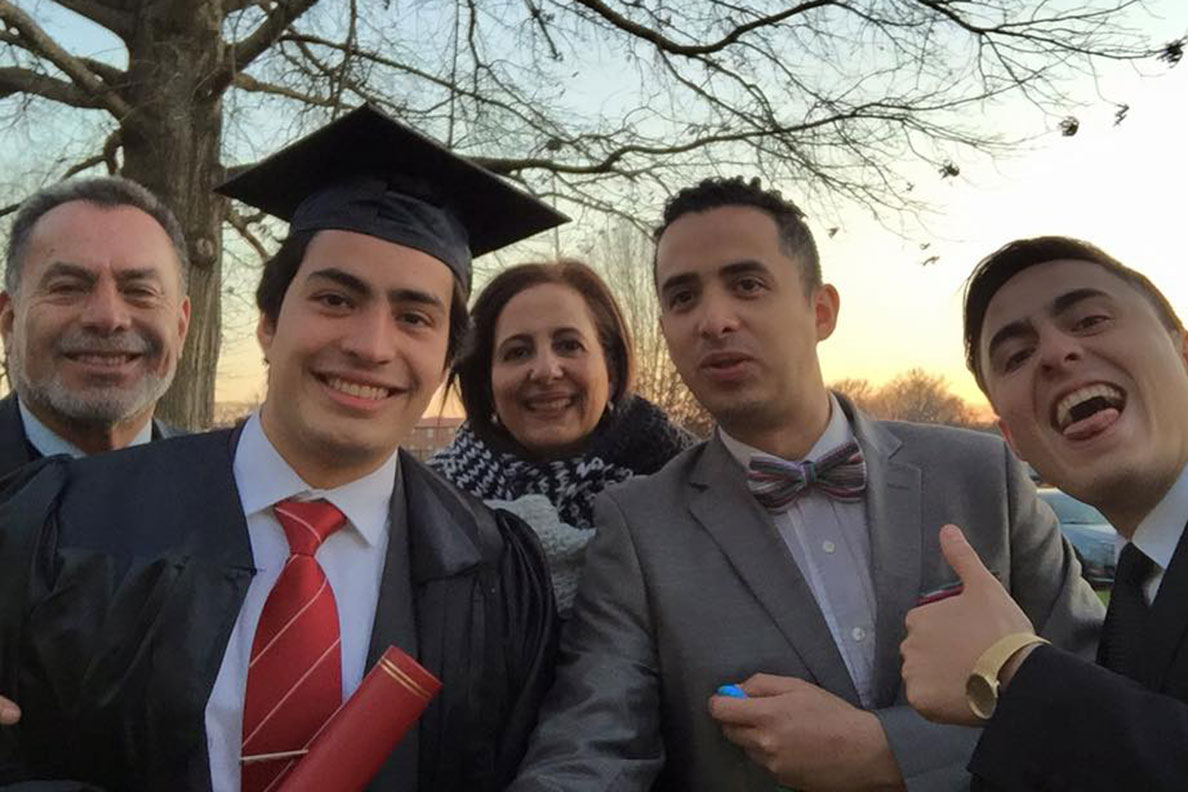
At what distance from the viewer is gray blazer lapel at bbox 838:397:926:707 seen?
86.3 inches

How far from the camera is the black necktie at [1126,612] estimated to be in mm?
1900

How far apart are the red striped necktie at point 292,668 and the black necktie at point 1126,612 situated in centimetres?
156

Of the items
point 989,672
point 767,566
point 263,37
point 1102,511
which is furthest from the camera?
point 263,37

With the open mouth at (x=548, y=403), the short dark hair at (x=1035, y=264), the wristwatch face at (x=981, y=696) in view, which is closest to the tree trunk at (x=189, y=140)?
the open mouth at (x=548, y=403)

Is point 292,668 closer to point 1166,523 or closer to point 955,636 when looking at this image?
point 955,636

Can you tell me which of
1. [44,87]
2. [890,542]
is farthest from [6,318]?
[44,87]

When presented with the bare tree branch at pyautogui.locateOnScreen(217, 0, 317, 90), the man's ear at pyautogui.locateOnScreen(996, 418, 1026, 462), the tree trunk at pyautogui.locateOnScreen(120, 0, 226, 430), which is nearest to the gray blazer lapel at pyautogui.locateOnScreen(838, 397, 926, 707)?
the man's ear at pyautogui.locateOnScreen(996, 418, 1026, 462)

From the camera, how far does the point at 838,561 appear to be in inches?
91.8

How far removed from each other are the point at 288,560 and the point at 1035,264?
5.85ft

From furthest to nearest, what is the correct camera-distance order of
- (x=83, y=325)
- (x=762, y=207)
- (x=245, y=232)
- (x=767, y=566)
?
(x=245, y=232)
(x=83, y=325)
(x=762, y=207)
(x=767, y=566)

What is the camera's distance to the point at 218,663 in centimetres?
194

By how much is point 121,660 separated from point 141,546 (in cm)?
24

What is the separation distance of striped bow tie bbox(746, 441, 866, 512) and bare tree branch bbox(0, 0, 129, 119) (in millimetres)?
6160

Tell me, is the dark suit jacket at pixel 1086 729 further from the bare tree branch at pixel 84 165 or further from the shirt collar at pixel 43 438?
the bare tree branch at pixel 84 165
